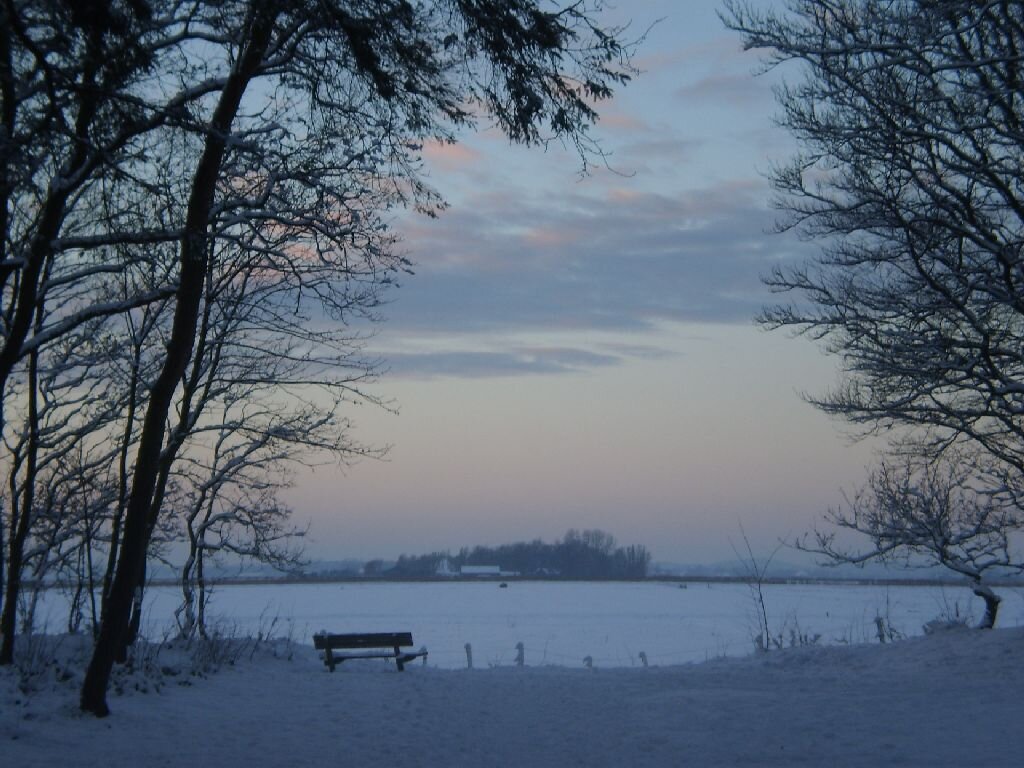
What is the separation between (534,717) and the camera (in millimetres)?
10469

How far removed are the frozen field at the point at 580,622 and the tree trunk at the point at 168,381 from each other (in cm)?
575

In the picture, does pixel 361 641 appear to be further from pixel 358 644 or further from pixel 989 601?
pixel 989 601

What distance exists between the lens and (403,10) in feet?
27.7

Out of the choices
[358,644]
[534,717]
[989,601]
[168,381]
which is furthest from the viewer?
[989,601]

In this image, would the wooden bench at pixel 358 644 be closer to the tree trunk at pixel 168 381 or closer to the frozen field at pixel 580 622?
the frozen field at pixel 580 622

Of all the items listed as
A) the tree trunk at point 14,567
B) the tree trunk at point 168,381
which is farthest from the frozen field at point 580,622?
the tree trunk at point 168,381

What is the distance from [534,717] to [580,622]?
36793 mm

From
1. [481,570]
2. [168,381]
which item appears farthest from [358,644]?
[481,570]

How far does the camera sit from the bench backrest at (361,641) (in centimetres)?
1634

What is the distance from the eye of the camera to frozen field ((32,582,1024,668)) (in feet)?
69.2

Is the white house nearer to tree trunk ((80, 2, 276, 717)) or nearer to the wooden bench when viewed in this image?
the wooden bench

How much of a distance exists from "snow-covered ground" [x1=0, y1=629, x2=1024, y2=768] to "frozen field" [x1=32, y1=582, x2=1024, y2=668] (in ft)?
13.4

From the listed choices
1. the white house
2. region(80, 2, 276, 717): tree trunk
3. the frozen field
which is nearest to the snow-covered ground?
region(80, 2, 276, 717): tree trunk

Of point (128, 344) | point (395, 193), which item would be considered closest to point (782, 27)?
point (395, 193)
